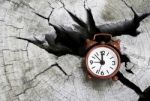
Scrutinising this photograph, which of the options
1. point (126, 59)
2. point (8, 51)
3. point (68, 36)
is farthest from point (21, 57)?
point (126, 59)

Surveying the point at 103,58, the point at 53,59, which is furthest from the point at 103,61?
the point at 53,59

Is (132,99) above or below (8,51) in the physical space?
below

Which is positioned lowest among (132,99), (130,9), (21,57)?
(132,99)

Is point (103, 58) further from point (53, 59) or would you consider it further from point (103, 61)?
point (53, 59)

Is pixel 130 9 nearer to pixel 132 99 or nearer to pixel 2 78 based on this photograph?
pixel 132 99
